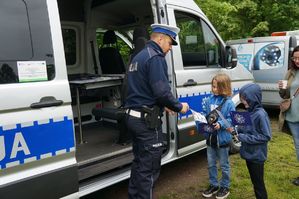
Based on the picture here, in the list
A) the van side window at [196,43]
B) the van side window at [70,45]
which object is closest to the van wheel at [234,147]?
the van side window at [196,43]

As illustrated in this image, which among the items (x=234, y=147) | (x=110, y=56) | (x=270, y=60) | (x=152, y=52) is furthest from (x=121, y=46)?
(x=270, y=60)

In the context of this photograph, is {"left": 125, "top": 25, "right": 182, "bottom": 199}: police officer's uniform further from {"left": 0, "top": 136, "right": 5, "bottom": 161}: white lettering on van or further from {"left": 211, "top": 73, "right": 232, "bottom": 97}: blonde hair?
{"left": 0, "top": 136, "right": 5, "bottom": 161}: white lettering on van

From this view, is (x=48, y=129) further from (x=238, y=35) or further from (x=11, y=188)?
(x=238, y=35)

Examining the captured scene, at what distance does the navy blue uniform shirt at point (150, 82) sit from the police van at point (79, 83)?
592 millimetres

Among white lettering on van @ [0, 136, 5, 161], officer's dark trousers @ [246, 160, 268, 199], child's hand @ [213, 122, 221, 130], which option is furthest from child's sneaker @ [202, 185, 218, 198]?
white lettering on van @ [0, 136, 5, 161]

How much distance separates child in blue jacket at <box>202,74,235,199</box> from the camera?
3.74 meters

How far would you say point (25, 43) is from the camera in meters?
2.76

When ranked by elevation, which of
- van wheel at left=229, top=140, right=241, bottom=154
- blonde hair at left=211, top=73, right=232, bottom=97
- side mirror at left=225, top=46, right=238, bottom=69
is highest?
side mirror at left=225, top=46, right=238, bottom=69

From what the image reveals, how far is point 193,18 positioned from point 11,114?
3.02m

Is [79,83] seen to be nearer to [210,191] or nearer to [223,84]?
[223,84]

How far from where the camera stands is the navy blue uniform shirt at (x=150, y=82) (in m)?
3.05

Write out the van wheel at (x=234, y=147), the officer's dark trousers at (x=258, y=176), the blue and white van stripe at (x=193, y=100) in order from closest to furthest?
the officer's dark trousers at (x=258, y=176) → the blue and white van stripe at (x=193, y=100) → the van wheel at (x=234, y=147)

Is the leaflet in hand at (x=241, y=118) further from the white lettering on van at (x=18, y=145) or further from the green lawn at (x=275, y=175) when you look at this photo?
the white lettering on van at (x=18, y=145)

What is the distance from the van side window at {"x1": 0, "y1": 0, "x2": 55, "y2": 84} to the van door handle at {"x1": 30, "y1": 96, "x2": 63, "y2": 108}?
169 mm
